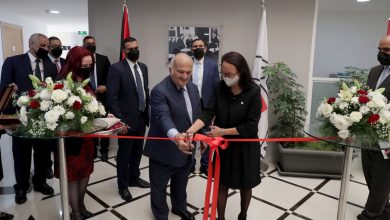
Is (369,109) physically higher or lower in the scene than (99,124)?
higher

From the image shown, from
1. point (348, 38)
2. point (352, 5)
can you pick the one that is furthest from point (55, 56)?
point (348, 38)

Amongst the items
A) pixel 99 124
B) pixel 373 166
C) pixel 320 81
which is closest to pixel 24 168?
pixel 99 124

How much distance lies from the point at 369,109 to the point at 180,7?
2.99 meters

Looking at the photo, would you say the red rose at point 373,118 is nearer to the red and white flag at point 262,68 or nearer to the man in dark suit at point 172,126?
the man in dark suit at point 172,126

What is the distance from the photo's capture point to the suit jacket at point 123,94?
107 inches

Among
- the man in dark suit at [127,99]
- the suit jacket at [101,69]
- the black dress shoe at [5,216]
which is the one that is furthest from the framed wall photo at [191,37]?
the black dress shoe at [5,216]

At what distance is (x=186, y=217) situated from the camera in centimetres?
252

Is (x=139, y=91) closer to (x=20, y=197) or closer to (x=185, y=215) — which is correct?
(x=185, y=215)

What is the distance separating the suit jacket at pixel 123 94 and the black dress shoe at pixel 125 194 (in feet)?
2.07

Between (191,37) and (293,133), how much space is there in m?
1.91

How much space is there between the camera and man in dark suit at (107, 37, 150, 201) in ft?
8.94

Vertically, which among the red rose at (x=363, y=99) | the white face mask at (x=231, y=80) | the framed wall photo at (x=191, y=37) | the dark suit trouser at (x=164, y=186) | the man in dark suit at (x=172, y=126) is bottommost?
the dark suit trouser at (x=164, y=186)

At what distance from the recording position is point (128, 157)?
9.37ft

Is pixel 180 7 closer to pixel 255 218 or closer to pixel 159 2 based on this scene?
pixel 159 2
